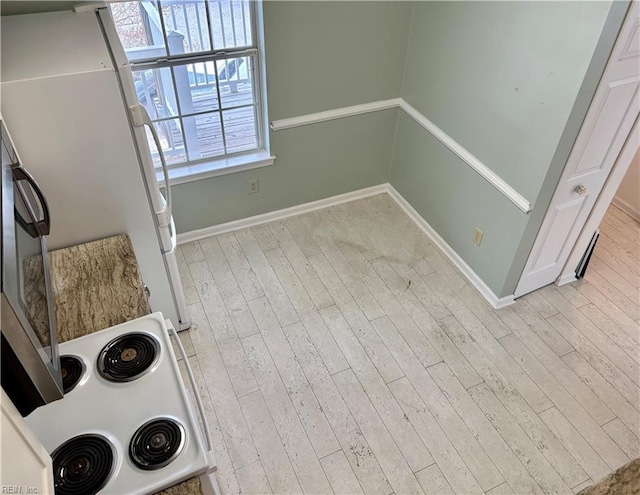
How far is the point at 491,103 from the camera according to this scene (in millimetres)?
2600

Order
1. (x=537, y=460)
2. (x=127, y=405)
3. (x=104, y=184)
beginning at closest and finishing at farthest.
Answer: (x=127, y=405), (x=104, y=184), (x=537, y=460)

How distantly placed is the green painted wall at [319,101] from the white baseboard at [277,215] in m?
0.04

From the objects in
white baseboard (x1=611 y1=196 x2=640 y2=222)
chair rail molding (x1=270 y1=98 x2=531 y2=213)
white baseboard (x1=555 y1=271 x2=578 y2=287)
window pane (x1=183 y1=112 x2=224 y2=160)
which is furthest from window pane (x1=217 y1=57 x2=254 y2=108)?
white baseboard (x1=611 y1=196 x2=640 y2=222)

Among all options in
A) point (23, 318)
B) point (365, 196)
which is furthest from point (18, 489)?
point (365, 196)

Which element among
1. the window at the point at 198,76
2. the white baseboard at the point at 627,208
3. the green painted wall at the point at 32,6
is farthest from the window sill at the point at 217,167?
the white baseboard at the point at 627,208

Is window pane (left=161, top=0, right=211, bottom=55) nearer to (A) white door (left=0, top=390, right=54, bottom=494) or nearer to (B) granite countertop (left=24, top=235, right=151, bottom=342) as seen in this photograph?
(B) granite countertop (left=24, top=235, right=151, bottom=342)

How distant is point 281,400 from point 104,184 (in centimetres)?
133

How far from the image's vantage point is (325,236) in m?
3.41

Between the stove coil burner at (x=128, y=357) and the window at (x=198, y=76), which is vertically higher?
the window at (x=198, y=76)

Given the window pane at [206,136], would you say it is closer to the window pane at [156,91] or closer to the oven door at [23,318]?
the window pane at [156,91]

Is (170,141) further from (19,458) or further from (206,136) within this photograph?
(19,458)

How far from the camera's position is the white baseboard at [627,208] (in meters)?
3.60

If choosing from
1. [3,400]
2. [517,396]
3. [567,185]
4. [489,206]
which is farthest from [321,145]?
[3,400]

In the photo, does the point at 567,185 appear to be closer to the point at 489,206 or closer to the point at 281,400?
the point at 489,206
